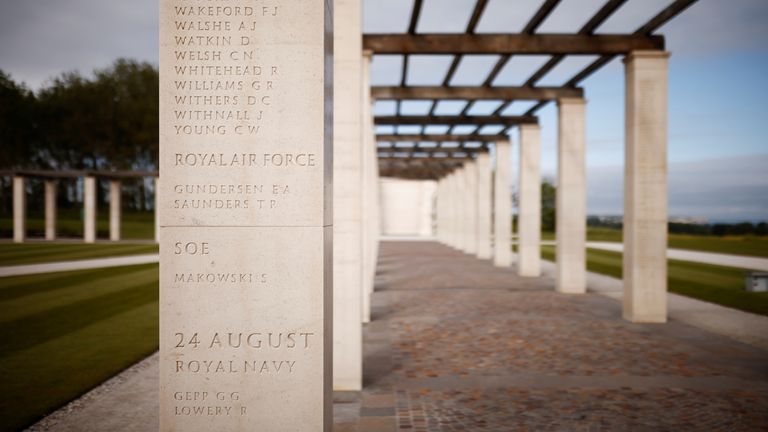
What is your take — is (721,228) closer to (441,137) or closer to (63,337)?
(441,137)

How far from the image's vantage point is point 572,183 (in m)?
18.4

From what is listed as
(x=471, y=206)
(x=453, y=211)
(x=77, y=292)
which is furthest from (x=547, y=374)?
(x=453, y=211)

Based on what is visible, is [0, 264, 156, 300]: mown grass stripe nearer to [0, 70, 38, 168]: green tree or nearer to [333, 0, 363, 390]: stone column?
[333, 0, 363, 390]: stone column

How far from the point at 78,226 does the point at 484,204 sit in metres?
49.0

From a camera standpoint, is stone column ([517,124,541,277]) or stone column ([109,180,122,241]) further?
stone column ([109,180,122,241])

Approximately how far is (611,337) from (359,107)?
7253mm

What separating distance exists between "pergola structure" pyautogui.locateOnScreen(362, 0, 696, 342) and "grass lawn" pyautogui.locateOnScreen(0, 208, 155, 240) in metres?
39.0

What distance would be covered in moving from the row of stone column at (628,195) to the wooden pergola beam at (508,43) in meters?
0.48

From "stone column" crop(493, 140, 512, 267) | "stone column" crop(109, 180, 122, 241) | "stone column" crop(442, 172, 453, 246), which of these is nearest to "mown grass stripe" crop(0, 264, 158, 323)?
"stone column" crop(493, 140, 512, 267)

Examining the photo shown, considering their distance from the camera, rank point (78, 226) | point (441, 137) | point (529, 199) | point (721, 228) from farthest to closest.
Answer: point (78, 226) < point (721, 228) < point (441, 137) < point (529, 199)

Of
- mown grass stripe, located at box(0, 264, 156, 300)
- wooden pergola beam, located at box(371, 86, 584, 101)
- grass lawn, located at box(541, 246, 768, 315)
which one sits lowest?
grass lawn, located at box(541, 246, 768, 315)

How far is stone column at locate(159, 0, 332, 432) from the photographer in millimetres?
4566

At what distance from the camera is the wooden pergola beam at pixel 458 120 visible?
878 inches

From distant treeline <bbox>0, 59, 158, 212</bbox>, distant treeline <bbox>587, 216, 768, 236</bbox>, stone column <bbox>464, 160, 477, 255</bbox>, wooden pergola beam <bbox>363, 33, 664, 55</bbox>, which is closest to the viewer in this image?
wooden pergola beam <bbox>363, 33, 664, 55</bbox>
